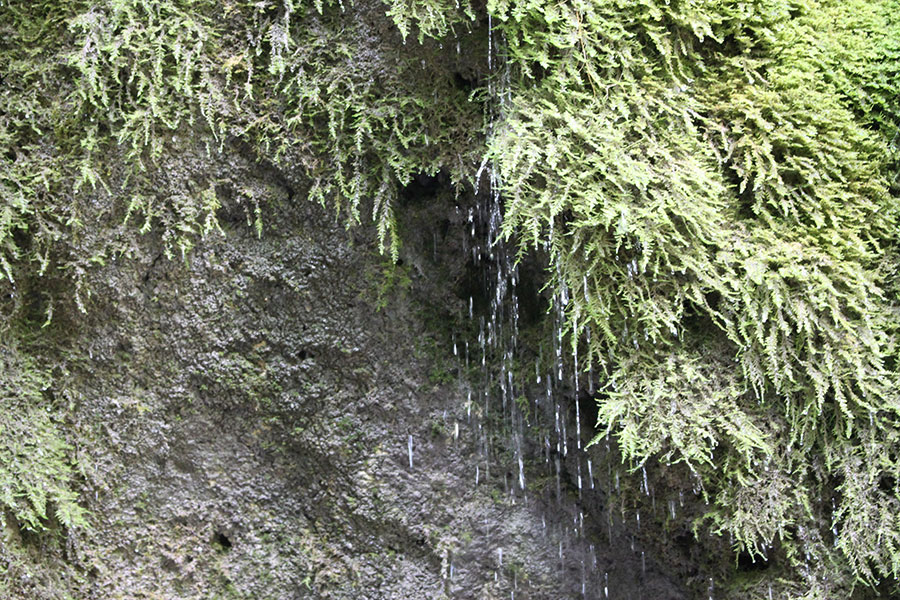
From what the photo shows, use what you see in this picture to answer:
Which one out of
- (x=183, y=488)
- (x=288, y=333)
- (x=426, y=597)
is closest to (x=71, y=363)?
A: (x=183, y=488)

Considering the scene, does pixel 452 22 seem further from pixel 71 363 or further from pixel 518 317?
pixel 71 363

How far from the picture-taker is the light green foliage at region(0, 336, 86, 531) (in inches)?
93.5

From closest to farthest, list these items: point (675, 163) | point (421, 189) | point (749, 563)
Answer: point (675, 163), point (749, 563), point (421, 189)

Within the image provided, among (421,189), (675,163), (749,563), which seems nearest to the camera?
(675,163)

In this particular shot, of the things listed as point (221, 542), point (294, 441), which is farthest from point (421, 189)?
point (221, 542)

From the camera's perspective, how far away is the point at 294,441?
256cm

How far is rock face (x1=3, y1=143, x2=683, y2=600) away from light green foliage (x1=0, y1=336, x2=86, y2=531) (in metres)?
0.07

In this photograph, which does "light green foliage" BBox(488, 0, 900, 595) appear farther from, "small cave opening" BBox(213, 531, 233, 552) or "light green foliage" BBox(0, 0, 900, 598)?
"small cave opening" BBox(213, 531, 233, 552)

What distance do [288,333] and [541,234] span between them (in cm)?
97

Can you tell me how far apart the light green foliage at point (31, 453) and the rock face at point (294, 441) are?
7 cm

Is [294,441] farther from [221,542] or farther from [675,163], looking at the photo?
[675,163]

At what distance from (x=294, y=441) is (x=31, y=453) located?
2.89 feet

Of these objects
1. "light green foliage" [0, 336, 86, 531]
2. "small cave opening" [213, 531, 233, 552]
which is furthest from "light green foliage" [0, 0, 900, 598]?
"small cave opening" [213, 531, 233, 552]

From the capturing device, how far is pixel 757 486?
216 centimetres
